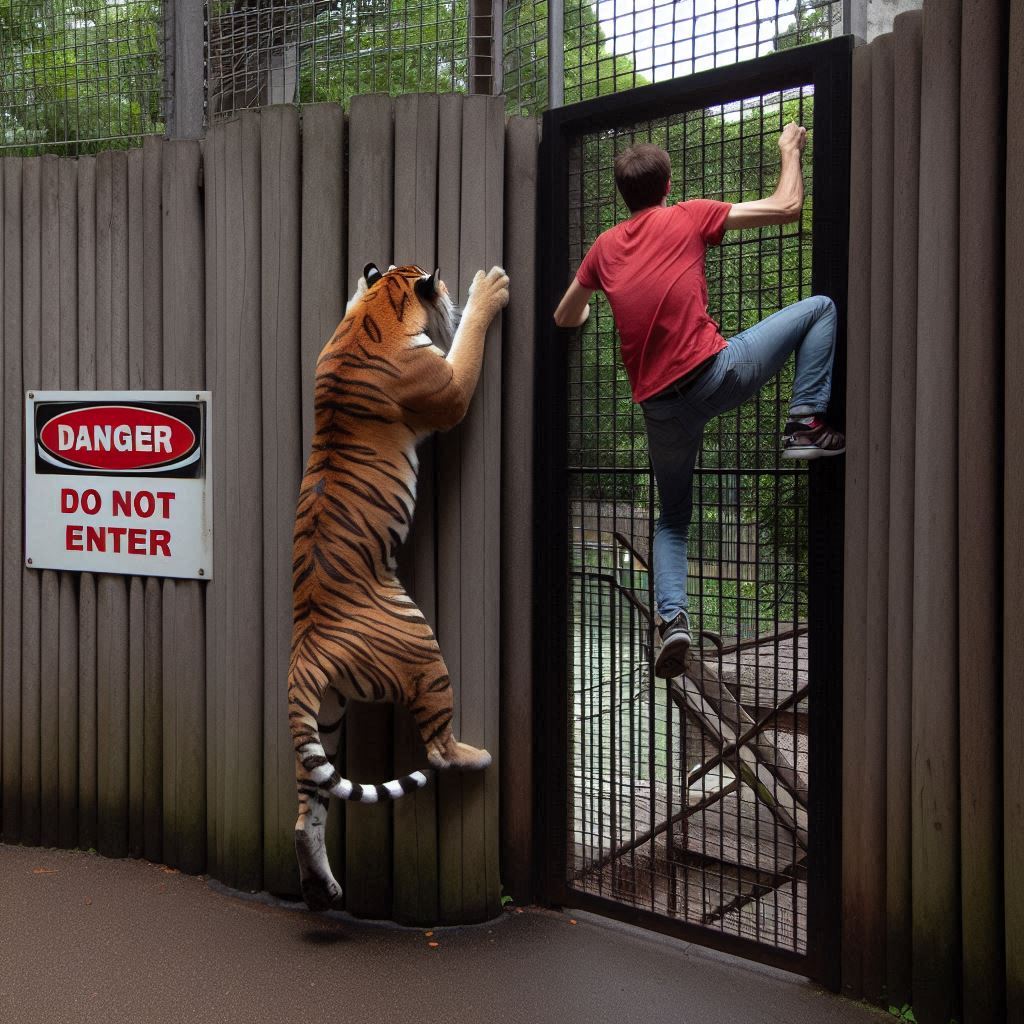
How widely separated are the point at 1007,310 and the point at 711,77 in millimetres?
1151

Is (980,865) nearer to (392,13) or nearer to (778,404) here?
(778,404)

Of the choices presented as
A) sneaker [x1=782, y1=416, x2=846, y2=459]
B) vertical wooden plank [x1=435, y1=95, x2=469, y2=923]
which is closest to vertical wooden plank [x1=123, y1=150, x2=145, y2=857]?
vertical wooden plank [x1=435, y1=95, x2=469, y2=923]

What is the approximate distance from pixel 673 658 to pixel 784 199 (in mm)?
1274

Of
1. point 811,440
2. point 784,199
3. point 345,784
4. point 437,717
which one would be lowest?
point 345,784

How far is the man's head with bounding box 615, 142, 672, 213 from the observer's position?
3156 millimetres

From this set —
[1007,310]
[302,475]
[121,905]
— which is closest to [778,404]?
[1007,310]

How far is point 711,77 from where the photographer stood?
3.28 meters

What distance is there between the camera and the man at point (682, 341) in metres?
3.04

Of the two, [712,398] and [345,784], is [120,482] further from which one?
[712,398]

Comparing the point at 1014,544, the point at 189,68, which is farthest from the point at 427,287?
the point at 1014,544

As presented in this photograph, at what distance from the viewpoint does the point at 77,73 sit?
4660 mm

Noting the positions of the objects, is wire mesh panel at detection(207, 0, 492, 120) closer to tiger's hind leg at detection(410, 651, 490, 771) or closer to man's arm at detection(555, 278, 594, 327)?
man's arm at detection(555, 278, 594, 327)

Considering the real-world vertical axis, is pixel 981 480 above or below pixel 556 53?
below

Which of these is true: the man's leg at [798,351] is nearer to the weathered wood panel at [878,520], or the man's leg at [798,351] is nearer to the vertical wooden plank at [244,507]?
the weathered wood panel at [878,520]
